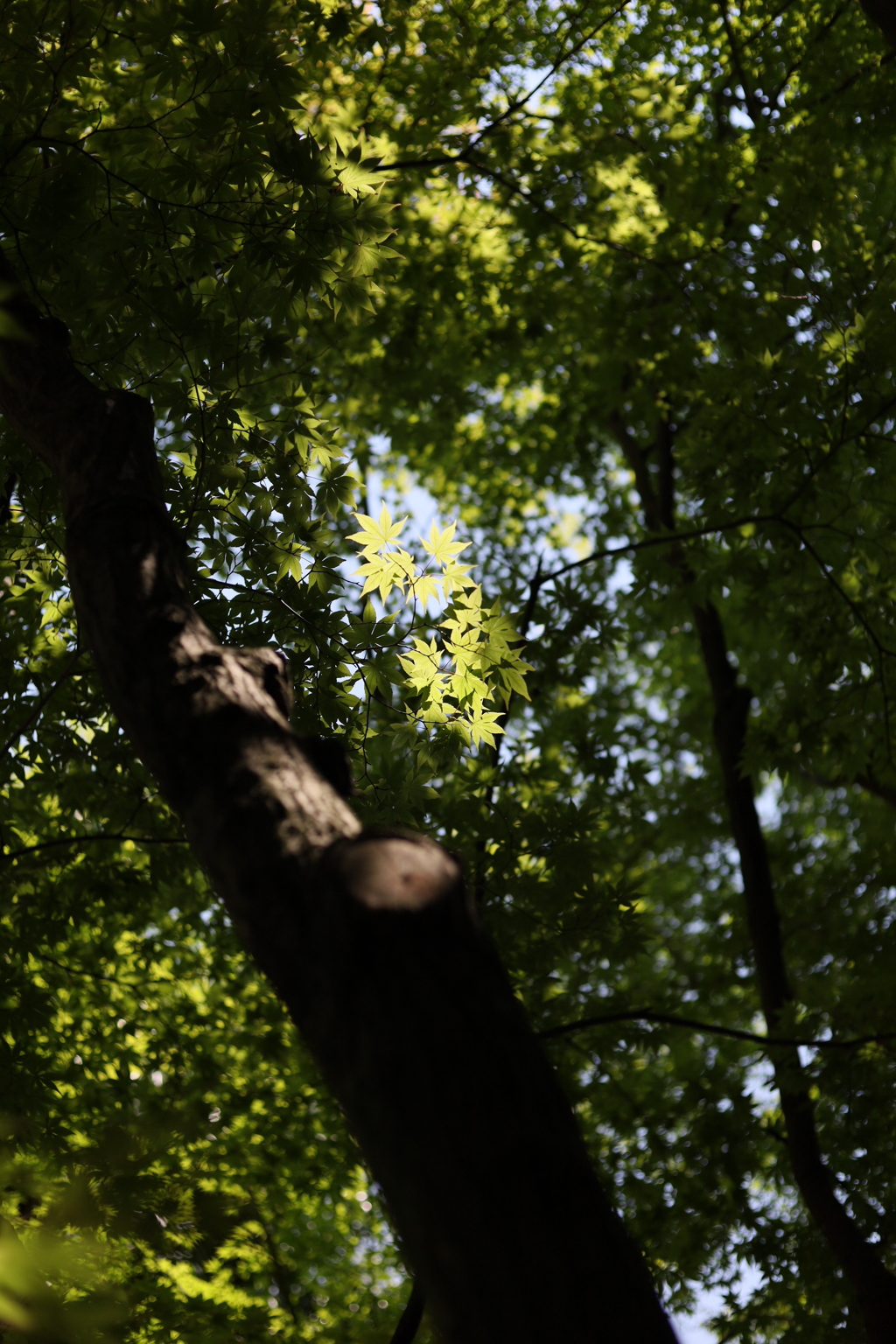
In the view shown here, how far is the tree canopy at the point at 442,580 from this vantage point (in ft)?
11.2

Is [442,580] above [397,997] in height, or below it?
above

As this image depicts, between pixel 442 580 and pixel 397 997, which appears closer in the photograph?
pixel 397 997

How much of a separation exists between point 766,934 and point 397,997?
20.1 feet

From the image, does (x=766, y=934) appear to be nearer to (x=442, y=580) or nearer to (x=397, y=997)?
(x=442, y=580)

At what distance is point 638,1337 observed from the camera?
1189mm

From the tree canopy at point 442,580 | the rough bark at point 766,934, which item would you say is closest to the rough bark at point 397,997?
the tree canopy at point 442,580

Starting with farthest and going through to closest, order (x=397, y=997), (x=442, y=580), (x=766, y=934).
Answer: (x=766, y=934)
(x=442, y=580)
(x=397, y=997)

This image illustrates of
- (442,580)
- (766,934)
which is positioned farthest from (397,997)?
(766,934)

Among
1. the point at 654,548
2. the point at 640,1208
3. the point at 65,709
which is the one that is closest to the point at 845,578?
the point at 654,548

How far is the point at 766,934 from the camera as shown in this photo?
670 centimetres

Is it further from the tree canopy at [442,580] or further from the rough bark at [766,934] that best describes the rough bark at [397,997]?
the rough bark at [766,934]

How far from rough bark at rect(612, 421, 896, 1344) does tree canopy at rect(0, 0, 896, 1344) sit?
0.03 metres

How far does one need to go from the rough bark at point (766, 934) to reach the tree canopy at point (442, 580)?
31 mm

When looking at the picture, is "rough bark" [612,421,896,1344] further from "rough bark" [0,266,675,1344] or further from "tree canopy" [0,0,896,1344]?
"rough bark" [0,266,675,1344]
